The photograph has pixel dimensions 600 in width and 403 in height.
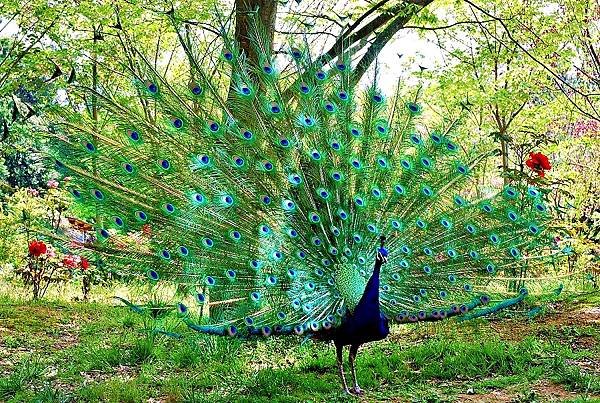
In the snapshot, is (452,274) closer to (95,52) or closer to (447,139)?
(447,139)

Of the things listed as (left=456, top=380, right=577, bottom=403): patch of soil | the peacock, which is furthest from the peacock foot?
(left=456, top=380, right=577, bottom=403): patch of soil

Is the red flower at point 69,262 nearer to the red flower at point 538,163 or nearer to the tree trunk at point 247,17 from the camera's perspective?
the tree trunk at point 247,17

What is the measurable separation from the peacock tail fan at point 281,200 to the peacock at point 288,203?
11 mm

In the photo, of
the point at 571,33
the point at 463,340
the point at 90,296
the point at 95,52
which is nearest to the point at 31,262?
the point at 90,296

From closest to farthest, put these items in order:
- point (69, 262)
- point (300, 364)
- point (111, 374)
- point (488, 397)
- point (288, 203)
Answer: point (488, 397) → point (288, 203) → point (111, 374) → point (300, 364) → point (69, 262)

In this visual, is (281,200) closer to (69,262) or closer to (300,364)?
(300,364)

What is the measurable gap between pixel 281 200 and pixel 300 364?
1.65m

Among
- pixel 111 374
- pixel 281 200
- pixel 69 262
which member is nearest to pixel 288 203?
pixel 281 200

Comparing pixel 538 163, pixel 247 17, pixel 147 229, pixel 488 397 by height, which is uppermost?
pixel 247 17

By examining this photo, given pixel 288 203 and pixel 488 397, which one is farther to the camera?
pixel 288 203

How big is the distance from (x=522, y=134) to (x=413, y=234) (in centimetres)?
460

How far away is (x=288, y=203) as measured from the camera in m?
5.30

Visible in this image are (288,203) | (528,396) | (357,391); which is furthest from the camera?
(288,203)

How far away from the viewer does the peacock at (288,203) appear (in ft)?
16.6
